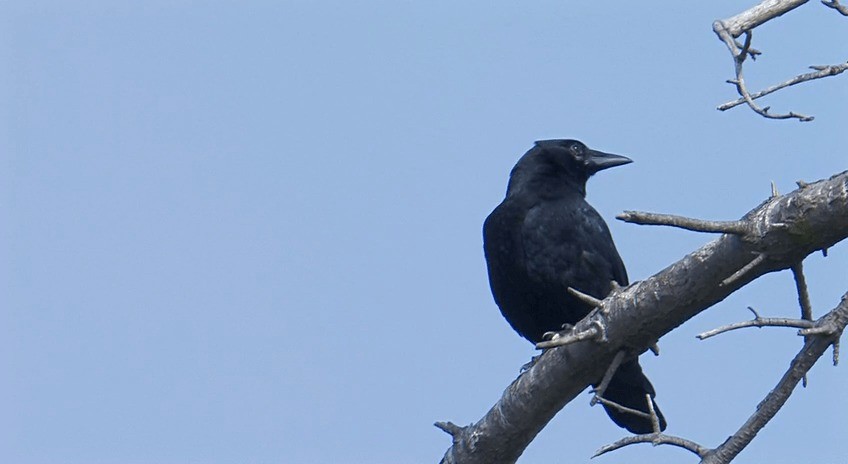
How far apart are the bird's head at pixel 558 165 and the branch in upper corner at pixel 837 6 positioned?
303 centimetres

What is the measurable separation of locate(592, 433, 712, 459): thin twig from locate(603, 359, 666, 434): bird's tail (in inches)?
76.2

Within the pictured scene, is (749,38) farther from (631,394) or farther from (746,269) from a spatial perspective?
(631,394)

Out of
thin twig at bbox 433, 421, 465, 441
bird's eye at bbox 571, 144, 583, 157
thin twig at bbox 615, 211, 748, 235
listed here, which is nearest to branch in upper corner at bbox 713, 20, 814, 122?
thin twig at bbox 615, 211, 748, 235

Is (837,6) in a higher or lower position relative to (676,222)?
higher

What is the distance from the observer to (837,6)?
3719mm

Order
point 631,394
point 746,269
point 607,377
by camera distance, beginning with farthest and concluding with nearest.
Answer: point 631,394 → point 607,377 → point 746,269

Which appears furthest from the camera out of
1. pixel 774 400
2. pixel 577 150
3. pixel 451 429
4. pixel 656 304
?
pixel 577 150

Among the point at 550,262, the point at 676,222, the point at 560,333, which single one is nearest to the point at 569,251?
the point at 550,262

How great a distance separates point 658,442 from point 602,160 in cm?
380

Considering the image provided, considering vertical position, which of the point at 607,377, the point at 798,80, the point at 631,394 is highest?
the point at 631,394

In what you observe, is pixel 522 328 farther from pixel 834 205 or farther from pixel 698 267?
pixel 834 205

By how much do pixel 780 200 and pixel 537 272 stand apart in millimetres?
2687

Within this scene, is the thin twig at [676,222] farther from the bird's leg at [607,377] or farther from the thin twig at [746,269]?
the bird's leg at [607,377]

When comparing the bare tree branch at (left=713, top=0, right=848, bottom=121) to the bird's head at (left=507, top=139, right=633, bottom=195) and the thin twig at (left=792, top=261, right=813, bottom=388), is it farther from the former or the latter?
the bird's head at (left=507, top=139, right=633, bottom=195)
